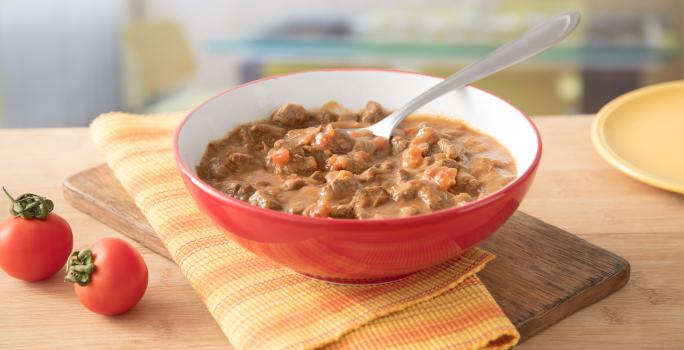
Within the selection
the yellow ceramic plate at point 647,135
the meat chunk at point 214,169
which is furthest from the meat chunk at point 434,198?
the yellow ceramic plate at point 647,135

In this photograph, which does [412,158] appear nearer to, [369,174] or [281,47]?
[369,174]

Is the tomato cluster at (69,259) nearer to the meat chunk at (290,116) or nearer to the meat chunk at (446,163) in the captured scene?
the meat chunk at (290,116)

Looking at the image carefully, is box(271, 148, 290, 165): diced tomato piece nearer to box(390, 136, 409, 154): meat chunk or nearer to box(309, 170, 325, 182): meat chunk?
box(309, 170, 325, 182): meat chunk

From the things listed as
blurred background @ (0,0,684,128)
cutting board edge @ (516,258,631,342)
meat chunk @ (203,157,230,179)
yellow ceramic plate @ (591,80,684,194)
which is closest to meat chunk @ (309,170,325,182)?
meat chunk @ (203,157,230,179)

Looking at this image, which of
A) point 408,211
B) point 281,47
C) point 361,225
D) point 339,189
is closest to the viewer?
point 361,225

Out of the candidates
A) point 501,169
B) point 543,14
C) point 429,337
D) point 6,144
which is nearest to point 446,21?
point 543,14

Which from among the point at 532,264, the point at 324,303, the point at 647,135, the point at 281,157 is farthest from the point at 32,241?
the point at 647,135

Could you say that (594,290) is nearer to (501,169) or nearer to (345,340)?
(501,169)
